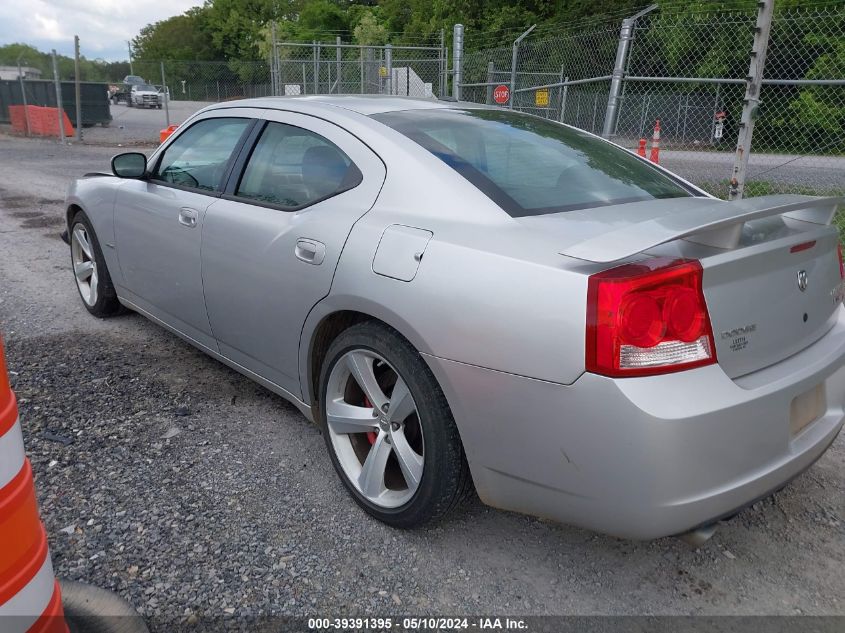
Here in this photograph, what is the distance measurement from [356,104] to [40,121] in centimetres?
2247

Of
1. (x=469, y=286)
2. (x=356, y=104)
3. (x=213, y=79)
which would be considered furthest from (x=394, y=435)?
(x=213, y=79)

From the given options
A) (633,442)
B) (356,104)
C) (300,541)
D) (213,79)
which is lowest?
(300,541)

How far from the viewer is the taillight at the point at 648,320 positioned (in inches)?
75.2

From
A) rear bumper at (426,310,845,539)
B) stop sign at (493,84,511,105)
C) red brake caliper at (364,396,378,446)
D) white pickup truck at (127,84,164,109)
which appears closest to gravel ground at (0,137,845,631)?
red brake caliper at (364,396,378,446)

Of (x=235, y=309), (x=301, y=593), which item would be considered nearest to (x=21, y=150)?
(x=235, y=309)

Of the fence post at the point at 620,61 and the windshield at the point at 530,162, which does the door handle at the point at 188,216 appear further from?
the fence post at the point at 620,61

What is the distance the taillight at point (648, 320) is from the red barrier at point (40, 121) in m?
22.0

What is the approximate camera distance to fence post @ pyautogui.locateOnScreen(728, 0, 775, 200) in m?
5.61

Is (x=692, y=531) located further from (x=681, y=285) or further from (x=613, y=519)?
(x=681, y=285)

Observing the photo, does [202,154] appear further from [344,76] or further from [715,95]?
[715,95]

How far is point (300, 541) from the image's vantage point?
2.57 metres

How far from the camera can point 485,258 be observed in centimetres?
217

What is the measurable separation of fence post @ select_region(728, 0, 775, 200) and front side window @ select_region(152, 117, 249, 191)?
173 inches

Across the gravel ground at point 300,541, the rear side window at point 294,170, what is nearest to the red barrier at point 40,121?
the rear side window at point 294,170
